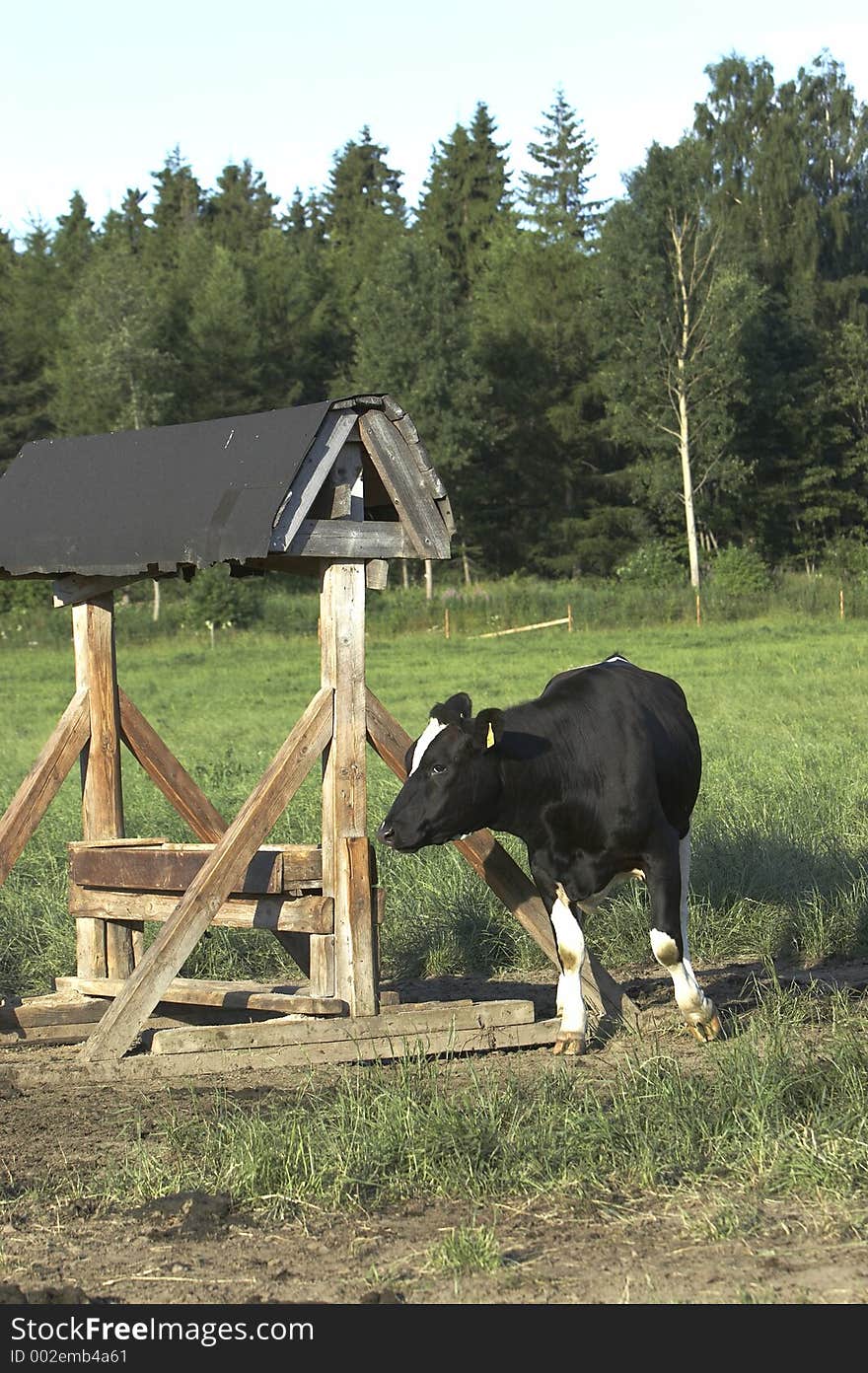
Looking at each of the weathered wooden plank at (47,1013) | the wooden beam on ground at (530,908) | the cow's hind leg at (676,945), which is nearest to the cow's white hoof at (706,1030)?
the cow's hind leg at (676,945)

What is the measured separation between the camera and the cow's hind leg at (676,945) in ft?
26.1

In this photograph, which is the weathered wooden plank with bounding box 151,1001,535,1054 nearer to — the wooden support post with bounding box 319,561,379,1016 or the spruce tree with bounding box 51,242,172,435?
the wooden support post with bounding box 319,561,379,1016

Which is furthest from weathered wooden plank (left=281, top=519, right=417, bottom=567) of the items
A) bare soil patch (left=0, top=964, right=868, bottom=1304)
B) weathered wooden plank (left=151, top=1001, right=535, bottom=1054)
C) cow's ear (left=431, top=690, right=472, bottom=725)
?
bare soil patch (left=0, top=964, right=868, bottom=1304)

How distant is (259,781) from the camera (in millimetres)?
8078

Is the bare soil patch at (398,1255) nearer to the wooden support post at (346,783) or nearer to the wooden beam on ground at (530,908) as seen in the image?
the wooden support post at (346,783)

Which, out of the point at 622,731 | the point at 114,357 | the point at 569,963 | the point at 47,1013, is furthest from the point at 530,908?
the point at 114,357

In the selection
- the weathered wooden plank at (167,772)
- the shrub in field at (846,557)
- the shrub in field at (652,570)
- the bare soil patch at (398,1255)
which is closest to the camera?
the bare soil patch at (398,1255)

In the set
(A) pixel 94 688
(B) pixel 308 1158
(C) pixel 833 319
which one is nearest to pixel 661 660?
(A) pixel 94 688

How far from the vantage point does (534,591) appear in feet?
168

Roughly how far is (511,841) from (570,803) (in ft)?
13.9

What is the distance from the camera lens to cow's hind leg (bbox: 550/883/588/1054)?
788cm

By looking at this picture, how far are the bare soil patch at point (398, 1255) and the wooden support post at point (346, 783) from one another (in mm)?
1874

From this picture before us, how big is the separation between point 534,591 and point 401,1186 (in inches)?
1814

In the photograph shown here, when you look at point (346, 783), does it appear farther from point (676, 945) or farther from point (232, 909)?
point (676, 945)
